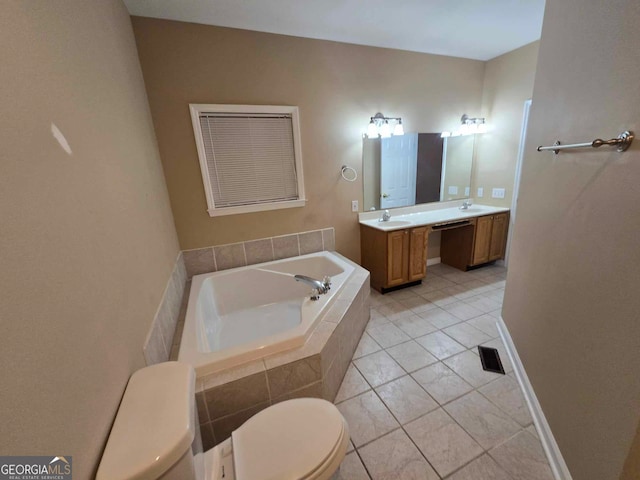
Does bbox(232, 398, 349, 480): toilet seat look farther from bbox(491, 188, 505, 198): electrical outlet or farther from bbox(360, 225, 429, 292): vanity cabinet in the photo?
bbox(491, 188, 505, 198): electrical outlet

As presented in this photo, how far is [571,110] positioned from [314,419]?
1826 millimetres

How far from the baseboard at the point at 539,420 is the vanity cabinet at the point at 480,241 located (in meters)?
1.43

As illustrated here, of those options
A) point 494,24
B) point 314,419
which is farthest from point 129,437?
point 494,24

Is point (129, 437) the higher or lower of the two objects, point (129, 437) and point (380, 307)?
the higher

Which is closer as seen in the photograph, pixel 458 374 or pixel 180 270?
pixel 458 374

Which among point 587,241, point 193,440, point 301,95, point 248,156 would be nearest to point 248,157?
point 248,156

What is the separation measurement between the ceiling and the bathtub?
205cm

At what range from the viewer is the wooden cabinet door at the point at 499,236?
3209 millimetres

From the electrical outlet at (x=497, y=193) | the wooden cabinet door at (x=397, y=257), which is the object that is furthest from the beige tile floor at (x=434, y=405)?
the electrical outlet at (x=497, y=193)

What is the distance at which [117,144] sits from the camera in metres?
1.29

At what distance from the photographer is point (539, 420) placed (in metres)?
1.40

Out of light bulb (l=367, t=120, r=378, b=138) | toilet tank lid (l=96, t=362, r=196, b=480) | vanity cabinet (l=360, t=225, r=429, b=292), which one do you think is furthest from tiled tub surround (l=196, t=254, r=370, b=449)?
light bulb (l=367, t=120, r=378, b=138)

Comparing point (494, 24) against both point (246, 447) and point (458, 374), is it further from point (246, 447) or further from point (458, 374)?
point (246, 447)

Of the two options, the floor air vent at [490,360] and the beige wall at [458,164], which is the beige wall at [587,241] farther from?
the beige wall at [458,164]
